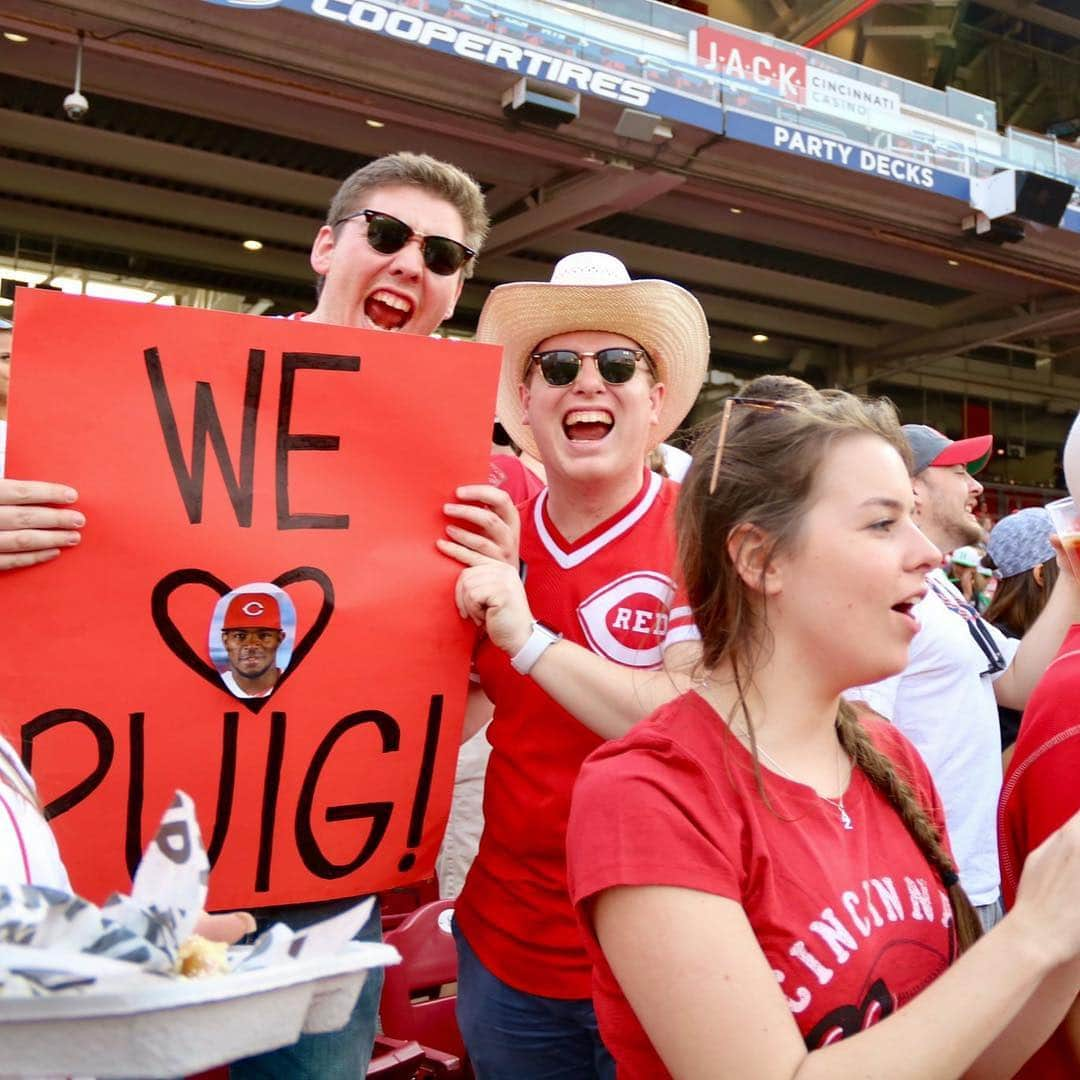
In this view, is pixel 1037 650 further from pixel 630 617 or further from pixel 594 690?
pixel 594 690

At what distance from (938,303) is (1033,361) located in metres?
3.97

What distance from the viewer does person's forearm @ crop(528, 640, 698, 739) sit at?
5.60ft

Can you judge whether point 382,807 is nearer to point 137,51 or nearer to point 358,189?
point 358,189

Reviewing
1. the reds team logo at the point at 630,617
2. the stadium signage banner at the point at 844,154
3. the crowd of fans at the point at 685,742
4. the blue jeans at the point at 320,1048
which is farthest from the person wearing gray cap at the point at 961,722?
the stadium signage banner at the point at 844,154

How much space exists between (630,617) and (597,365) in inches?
19.6

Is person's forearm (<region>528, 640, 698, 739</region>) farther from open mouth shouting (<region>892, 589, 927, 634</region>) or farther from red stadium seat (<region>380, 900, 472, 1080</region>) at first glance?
red stadium seat (<region>380, 900, 472, 1080</region>)

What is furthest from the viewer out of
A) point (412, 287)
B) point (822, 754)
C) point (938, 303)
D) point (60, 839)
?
point (938, 303)

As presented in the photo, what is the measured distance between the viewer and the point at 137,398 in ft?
5.41

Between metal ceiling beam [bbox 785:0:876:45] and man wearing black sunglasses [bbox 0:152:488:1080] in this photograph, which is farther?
metal ceiling beam [bbox 785:0:876:45]

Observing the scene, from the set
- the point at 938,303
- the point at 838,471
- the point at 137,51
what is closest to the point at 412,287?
the point at 838,471

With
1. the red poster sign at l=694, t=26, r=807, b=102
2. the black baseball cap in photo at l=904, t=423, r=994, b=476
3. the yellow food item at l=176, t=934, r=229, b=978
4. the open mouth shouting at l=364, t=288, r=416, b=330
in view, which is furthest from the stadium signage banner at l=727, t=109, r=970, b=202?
the yellow food item at l=176, t=934, r=229, b=978

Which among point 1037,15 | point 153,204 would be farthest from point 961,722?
point 1037,15

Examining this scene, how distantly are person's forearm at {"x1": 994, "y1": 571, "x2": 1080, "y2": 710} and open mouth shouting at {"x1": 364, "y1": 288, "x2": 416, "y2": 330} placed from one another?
1.73m

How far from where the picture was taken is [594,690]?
67.3 inches
